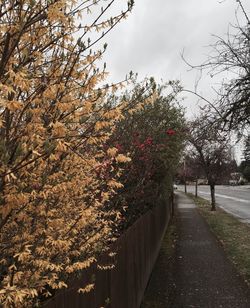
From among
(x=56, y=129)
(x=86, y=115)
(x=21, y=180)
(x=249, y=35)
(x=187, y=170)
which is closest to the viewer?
(x=56, y=129)

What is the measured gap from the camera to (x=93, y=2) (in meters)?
3.12

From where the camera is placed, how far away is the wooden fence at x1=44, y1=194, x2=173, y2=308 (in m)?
3.44

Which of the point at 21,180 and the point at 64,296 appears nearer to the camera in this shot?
the point at 21,180

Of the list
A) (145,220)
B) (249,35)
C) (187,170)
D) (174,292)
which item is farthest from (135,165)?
(187,170)

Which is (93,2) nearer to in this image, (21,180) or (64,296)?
(21,180)

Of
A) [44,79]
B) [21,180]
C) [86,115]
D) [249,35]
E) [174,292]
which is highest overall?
[249,35]

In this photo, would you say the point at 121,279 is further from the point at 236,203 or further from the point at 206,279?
the point at 236,203

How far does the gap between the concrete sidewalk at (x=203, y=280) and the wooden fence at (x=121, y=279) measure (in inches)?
26.8

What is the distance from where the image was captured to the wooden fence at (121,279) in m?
3.44

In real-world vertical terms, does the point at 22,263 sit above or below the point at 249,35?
below

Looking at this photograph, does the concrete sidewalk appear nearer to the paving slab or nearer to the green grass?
the paving slab

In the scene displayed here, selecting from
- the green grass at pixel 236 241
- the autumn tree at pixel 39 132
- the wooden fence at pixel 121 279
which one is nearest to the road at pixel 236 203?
the green grass at pixel 236 241

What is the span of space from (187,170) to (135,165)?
38075 mm

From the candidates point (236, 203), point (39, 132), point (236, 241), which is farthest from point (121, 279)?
point (236, 203)
